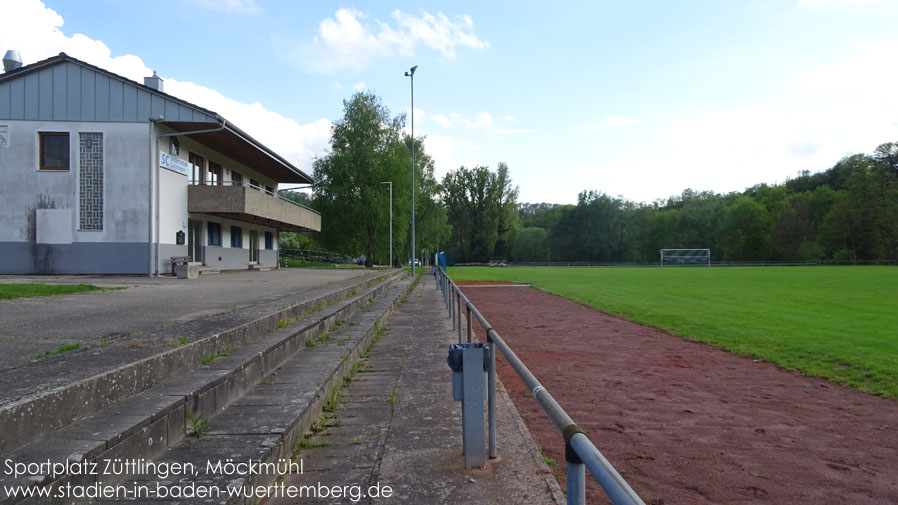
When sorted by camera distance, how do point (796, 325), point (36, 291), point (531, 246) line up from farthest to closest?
point (531, 246) < point (796, 325) < point (36, 291)

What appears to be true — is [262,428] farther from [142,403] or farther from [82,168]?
[82,168]

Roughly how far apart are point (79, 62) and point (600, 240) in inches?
3441

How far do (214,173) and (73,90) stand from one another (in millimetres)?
7409

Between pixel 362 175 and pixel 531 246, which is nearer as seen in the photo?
pixel 362 175

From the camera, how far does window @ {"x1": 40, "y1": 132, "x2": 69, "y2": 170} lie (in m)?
18.2

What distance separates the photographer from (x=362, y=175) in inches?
1650

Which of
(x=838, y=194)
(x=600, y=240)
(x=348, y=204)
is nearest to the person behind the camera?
(x=348, y=204)

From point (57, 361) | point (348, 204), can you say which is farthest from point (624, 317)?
point (348, 204)

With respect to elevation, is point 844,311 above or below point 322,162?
below

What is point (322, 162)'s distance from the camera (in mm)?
43344

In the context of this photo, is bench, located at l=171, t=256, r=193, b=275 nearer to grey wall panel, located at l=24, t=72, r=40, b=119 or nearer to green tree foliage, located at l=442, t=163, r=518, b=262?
grey wall panel, located at l=24, t=72, r=40, b=119

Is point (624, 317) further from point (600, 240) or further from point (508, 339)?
point (600, 240)

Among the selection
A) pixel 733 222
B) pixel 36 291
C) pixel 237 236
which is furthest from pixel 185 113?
pixel 733 222

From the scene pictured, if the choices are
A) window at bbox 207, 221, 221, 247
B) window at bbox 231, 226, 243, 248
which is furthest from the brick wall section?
window at bbox 231, 226, 243, 248
